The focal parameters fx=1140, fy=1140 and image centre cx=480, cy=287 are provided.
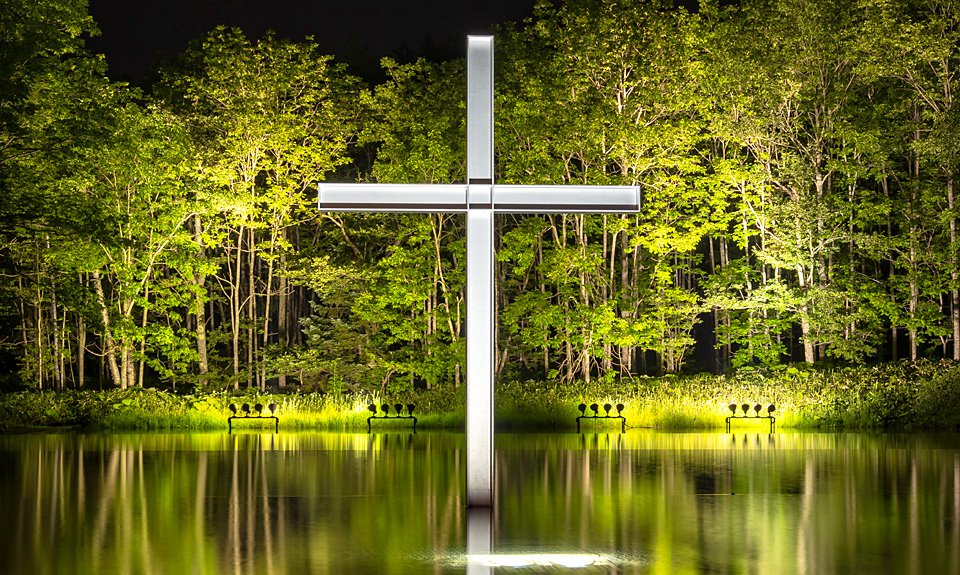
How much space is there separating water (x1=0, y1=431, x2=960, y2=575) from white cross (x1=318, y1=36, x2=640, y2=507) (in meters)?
0.87

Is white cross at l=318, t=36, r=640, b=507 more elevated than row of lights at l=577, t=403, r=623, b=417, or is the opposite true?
white cross at l=318, t=36, r=640, b=507

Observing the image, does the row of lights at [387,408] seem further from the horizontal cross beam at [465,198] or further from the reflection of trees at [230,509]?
the horizontal cross beam at [465,198]

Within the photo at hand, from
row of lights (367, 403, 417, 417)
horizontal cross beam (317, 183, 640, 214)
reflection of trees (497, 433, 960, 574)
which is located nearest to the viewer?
reflection of trees (497, 433, 960, 574)

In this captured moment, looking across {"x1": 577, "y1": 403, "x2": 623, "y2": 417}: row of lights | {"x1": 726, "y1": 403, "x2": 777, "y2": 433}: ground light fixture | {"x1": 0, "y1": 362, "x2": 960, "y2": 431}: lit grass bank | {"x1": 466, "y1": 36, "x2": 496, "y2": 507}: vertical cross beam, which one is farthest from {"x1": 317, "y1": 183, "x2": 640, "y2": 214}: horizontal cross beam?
{"x1": 0, "y1": 362, "x2": 960, "y2": 431}: lit grass bank

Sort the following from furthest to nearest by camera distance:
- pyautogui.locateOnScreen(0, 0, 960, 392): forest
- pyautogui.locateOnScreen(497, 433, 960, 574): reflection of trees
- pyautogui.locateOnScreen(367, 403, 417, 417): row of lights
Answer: pyautogui.locateOnScreen(0, 0, 960, 392): forest
pyautogui.locateOnScreen(367, 403, 417, 417): row of lights
pyautogui.locateOnScreen(497, 433, 960, 574): reflection of trees

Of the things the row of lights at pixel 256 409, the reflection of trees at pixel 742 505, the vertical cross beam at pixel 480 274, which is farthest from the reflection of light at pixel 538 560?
the row of lights at pixel 256 409

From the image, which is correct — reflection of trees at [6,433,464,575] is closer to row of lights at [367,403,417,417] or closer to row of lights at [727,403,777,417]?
row of lights at [367,403,417,417]

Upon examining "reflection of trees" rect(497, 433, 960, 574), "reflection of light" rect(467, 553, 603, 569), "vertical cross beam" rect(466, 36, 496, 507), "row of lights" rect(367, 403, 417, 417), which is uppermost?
"vertical cross beam" rect(466, 36, 496, 507)

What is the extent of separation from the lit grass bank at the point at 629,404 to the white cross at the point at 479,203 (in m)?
13.9

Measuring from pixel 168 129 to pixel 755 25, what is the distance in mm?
14704

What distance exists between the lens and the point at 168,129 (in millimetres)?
26750

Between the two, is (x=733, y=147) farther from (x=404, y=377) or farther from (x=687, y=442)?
(x=687, y=442)

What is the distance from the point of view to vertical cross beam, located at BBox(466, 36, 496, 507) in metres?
10.7

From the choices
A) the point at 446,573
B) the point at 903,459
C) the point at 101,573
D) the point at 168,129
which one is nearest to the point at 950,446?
the point at 903,459
